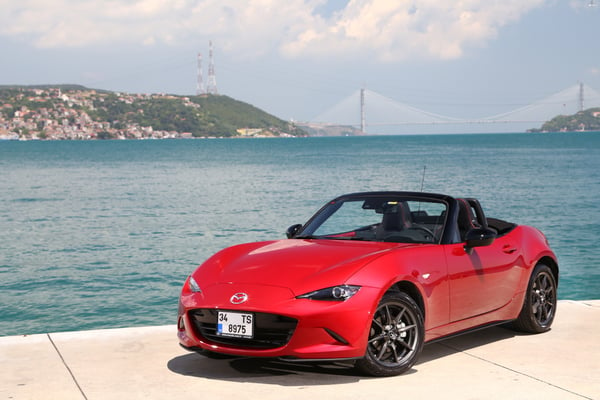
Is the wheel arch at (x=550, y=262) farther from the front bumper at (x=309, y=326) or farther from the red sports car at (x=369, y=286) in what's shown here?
the front bumper at (x=309, y=326)

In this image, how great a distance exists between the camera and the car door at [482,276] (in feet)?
20.1

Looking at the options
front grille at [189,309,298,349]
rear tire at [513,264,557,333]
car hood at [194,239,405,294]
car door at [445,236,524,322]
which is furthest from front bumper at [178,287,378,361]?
rear tire at [513,264,557,333]

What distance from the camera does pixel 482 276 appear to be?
21.0 feet

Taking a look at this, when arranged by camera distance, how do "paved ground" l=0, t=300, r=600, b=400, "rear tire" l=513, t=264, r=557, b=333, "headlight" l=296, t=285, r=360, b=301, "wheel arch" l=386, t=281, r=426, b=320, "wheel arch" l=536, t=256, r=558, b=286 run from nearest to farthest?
1. "paved ground" l=0, t=300, r=600, b=400
2. "headlight" l=296, t=285, r=360, b=301
3. "wheel arch" l=386, t=281, r=426, b=320
4. "rear tire" l=513, t=264, r=557, b=333
5. "wheel arch" l=536, t=256, r=558, b=286

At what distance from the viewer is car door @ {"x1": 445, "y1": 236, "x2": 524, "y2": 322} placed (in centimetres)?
614

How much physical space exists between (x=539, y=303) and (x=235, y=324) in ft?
10.0

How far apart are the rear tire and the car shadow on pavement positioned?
2.80ft

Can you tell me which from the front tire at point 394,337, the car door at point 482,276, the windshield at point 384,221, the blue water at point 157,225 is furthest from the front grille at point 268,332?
the blue water at point 157,225

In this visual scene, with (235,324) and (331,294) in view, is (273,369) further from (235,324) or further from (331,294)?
(331,294)

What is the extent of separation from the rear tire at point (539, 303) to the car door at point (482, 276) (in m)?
0.27

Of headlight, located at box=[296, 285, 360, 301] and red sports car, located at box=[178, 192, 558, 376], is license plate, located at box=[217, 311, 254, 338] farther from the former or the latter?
headlight, located at box=[296, 285, 360, 301]

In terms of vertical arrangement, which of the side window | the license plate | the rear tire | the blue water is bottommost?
the blue water

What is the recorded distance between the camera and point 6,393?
5.30m

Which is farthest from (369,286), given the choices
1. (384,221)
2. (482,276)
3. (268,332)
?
(482,276)
